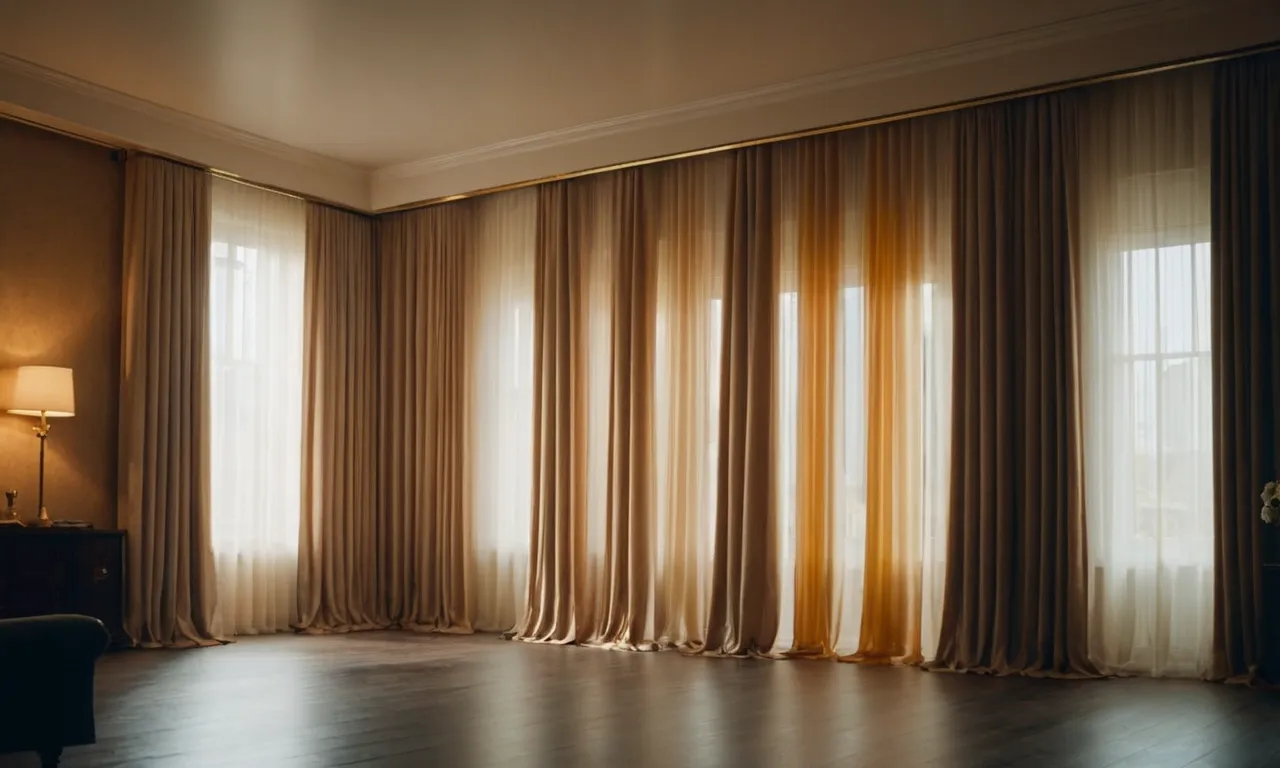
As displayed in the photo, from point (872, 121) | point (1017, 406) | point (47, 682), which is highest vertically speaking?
point (872, 121)

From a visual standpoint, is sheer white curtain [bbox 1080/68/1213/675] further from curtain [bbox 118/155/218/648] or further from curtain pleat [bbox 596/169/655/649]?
curtain [bbox 118/155/218/648]

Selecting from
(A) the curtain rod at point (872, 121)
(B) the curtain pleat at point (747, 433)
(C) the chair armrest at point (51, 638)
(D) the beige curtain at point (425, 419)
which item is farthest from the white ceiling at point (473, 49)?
(C) the chair armrest at point (51, 638)

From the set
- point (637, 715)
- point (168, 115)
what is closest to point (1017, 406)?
point (637, 715)

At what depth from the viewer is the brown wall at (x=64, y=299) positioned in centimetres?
720

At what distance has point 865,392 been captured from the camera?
709 centimetres

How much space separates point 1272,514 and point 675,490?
3473 mm

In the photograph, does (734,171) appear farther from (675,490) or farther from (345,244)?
(345,244)

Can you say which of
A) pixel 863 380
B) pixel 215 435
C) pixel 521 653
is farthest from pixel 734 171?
pixel 215 435

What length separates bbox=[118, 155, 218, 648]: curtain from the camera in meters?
7.59

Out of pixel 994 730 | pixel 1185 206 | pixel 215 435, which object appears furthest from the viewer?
pixel 215 435

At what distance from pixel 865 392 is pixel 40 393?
4.71 m

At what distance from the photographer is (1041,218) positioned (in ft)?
21.6

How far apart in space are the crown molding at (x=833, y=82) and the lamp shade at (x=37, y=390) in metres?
3.08

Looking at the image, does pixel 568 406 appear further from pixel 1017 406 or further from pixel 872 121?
pixel 1017 406
